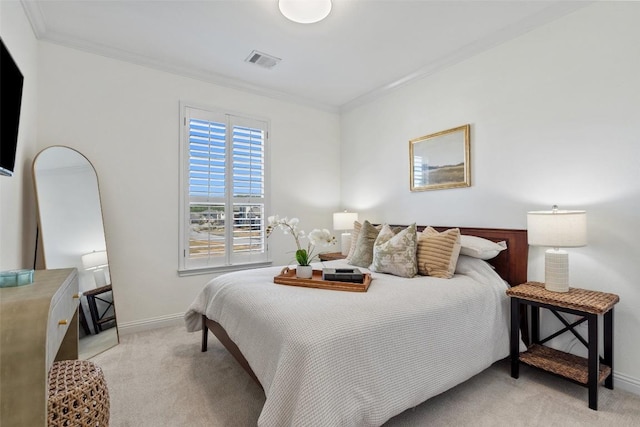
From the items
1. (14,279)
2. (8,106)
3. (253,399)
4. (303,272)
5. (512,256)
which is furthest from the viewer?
(512,256)

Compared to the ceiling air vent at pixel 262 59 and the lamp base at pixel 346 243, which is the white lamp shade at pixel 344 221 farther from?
the ceiling air vent at pixel 262 59

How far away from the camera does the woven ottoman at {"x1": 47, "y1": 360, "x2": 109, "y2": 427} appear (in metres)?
1.23

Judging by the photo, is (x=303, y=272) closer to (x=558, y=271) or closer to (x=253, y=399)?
(x=253, y=399)

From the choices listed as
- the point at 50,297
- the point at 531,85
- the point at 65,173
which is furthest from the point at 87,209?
the point at 531,85

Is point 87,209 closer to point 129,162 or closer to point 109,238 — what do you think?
point 109,238

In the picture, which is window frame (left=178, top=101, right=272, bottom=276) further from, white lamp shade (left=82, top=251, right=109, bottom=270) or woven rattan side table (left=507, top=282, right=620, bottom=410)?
woven rattan side table (left=507, top=282, right=620, bottom=410)

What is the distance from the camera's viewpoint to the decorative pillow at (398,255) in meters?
2.44

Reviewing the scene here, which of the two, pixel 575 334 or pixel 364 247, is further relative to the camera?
pixel 364 247

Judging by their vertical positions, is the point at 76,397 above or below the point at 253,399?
above

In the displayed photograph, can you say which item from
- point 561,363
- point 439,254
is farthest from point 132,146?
point 561,363

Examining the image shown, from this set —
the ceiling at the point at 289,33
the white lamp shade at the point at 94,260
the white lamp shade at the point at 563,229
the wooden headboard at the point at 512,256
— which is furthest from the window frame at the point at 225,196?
the white lamp shade at the point at 563,229

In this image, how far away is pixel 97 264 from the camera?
2.67 metres

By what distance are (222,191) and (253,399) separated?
2237 millimetres

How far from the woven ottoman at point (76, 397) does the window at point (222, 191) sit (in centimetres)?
184
